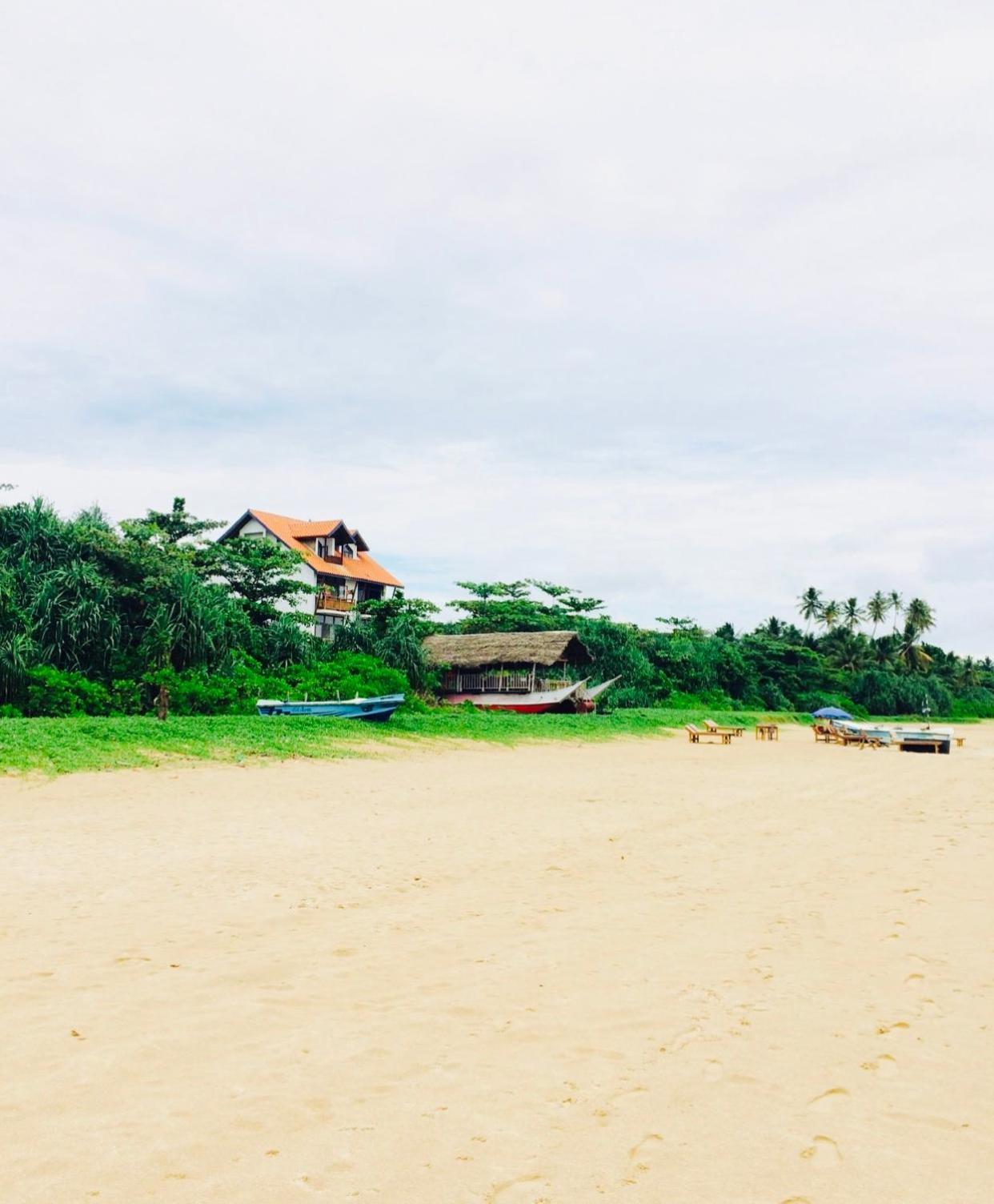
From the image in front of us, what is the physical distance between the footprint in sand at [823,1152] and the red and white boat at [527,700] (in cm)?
3465

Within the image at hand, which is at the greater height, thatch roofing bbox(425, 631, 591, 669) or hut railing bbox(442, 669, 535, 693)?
thatch roofing bbox(425, 631, 591, 669)

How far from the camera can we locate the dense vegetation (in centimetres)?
2270

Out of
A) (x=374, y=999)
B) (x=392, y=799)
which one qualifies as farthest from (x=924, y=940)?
(x=392, y=799)

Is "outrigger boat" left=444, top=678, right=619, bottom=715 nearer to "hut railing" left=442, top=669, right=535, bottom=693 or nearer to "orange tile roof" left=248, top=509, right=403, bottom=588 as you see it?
"hut railing" left=442, top=669, right=535, bottom=693

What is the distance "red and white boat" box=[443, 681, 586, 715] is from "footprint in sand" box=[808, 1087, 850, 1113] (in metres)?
34.2

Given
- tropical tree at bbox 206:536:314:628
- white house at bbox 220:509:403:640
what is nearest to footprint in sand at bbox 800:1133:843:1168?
tropical tree at bbox 206:536:314:628

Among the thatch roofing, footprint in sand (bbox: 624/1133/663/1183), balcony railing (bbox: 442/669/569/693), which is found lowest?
footprint in sand (bbox: 624/1133/663/1183)

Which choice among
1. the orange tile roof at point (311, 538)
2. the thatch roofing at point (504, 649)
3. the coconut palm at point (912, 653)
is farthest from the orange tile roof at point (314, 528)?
the coconut palm at point (912, 653)

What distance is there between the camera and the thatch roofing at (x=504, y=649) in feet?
132

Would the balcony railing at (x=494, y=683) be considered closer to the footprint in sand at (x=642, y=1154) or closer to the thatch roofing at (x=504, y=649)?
the thatch roofing at (x=504, y=649)

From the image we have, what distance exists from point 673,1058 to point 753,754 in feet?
77.7

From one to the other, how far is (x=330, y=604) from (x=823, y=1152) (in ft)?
150

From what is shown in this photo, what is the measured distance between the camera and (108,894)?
24.3 feet

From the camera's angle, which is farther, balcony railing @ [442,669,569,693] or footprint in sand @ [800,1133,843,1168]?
balcony railing @ [442,669,569,693]
